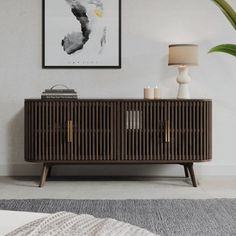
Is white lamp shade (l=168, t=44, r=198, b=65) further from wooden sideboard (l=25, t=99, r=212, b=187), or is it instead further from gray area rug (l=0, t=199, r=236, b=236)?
gray area rug (l=0, t=199, r=236, b=236)

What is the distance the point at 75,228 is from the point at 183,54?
3.29 m

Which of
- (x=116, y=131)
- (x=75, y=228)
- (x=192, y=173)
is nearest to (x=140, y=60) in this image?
(x=116, y=131)

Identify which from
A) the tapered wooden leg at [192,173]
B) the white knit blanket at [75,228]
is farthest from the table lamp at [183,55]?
the white knit blanket at [75,228]

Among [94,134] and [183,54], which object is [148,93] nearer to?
[183,54]

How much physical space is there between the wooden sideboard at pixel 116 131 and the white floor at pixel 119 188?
166mm

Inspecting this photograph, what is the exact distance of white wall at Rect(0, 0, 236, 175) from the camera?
4.34 meters

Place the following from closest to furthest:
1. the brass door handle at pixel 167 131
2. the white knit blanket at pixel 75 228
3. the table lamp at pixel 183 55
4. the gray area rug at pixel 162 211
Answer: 1. the white knit blanket at pixel 75 228
2. the gray area rug at pixel 162 211
3. the brass door handle at pixel 167 131
4. the table lamp at pixel 183 55


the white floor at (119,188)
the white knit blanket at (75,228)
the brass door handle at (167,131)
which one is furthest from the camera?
the brass door handle at (167,131)

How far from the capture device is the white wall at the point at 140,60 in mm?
4340

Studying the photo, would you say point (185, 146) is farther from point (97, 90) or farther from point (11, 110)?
point (11, 110)

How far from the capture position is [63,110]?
12.8 ft

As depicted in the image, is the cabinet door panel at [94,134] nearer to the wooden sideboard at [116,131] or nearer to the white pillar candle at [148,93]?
the wooden sideboard at [116,131]

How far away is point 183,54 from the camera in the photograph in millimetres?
4027

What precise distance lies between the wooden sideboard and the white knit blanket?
2.98 meters
